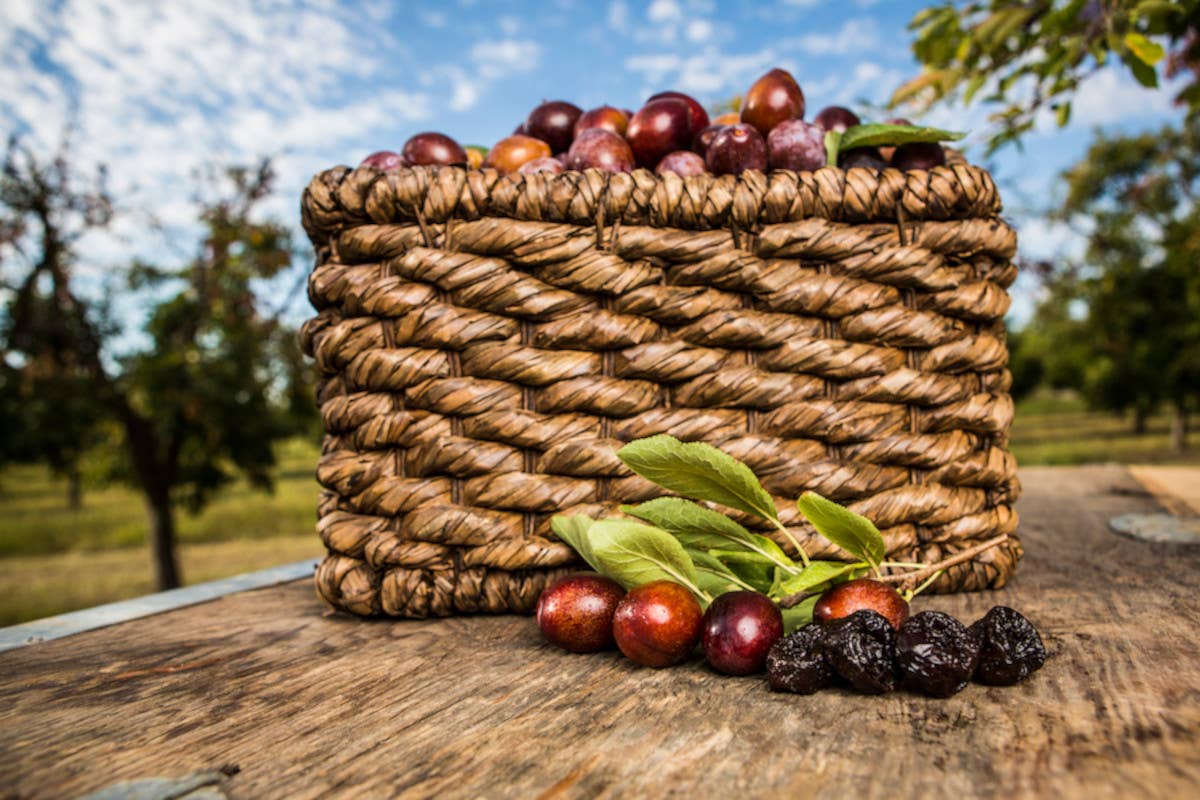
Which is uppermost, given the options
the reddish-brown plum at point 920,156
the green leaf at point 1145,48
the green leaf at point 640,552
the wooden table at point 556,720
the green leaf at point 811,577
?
the green leaf at point 1145,48

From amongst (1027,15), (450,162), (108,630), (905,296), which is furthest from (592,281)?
(1027,15)

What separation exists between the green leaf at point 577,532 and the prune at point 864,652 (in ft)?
1.18

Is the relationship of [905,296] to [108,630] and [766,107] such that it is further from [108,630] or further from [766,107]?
[108,630]

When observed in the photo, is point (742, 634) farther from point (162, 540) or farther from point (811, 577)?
point (162, 540)

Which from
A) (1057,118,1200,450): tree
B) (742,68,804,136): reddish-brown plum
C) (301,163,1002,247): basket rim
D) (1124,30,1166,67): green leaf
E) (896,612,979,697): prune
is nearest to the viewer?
(896,612,979,697): prune

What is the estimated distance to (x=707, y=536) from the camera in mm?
1104

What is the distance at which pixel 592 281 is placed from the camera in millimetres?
1193

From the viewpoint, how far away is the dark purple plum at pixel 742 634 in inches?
35.5

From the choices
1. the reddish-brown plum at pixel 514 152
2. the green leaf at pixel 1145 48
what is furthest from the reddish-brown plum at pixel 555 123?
the green leaf at pixel 1145 48

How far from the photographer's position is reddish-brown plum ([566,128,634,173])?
4.41 ft

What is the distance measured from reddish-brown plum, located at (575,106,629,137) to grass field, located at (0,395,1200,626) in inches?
276

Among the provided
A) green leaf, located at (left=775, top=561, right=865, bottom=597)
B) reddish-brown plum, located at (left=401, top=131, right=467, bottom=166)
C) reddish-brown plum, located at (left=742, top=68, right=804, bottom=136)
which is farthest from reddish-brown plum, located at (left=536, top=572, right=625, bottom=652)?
reddish-brown plum, located at (left=742, top=68, right=804, bottom=136)

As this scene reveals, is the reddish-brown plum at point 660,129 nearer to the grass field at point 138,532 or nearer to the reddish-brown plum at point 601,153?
the reddish-brown plum at point 601,153

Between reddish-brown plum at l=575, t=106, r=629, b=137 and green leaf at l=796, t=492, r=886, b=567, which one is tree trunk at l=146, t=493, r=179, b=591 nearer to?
reddish-brown plum at l=575, t=106, r=629, b=137
